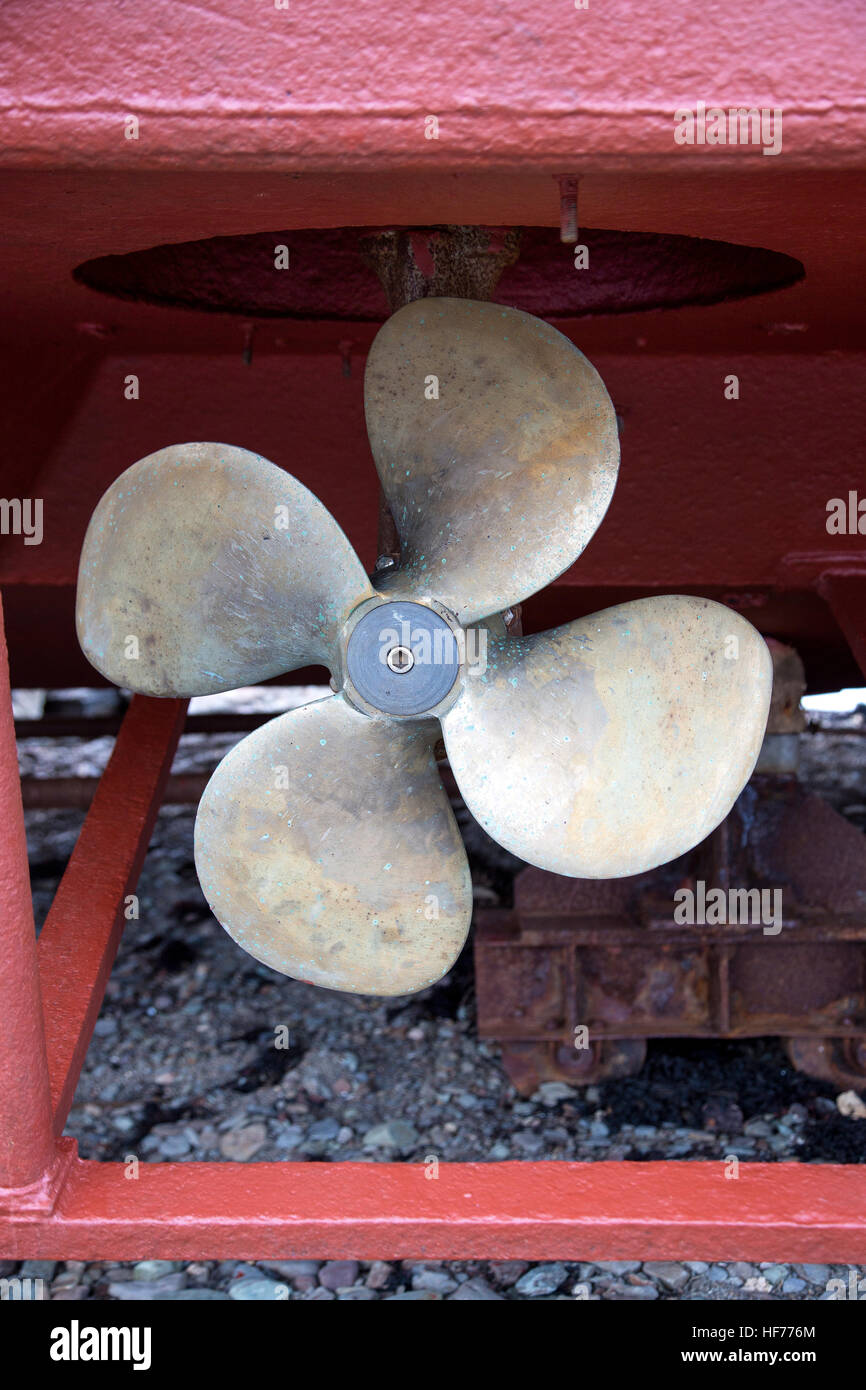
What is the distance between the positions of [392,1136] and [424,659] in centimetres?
151

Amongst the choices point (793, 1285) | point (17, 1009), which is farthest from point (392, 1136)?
point (17, 1009)

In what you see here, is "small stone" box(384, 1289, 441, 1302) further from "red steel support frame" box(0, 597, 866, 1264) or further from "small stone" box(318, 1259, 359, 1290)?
"red steel support frame" box(0, 597, 866, 1264)

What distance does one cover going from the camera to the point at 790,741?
3.15 metres

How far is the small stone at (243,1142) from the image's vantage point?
276cm

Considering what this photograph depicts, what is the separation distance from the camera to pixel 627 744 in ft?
6.28

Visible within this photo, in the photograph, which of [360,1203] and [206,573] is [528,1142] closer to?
[360,1203]

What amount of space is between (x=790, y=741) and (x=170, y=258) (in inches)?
80.4

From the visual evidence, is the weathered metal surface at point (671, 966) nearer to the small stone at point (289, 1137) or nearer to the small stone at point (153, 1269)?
the small stone at point (289, 1137)

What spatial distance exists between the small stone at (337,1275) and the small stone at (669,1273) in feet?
2.13

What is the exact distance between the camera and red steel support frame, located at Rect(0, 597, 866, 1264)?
1779mm

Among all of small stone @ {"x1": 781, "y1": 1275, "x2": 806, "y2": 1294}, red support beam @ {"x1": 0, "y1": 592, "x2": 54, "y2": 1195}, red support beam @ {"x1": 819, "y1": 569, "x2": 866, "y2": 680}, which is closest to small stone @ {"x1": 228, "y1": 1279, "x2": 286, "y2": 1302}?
red support beam @ {"x1": 0, "y1": 592, "x2": 54, "y2": 1195}

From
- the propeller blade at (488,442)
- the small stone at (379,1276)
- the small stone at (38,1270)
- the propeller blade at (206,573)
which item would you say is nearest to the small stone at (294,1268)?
the small stone at (379,1276)

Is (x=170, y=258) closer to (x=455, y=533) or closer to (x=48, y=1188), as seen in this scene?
(x=455, y=533)
